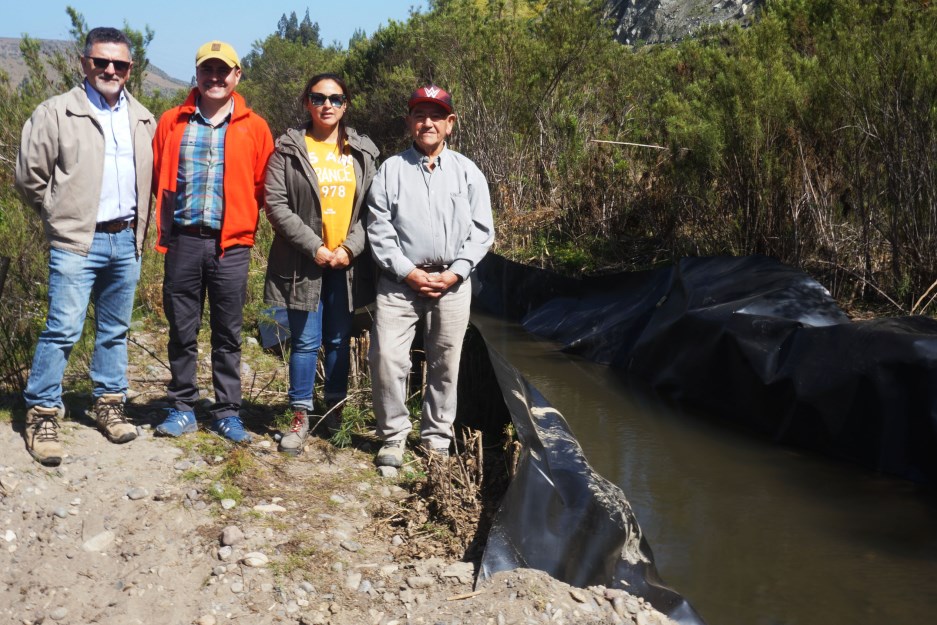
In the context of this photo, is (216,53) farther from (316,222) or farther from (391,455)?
(391,455)

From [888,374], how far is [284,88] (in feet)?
62.5

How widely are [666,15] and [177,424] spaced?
130ft

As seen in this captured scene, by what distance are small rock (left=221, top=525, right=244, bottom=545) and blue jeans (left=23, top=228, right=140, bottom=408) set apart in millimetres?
1080

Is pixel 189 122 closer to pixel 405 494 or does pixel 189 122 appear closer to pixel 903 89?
pixel 405 494

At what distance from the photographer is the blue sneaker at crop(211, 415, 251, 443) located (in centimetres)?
414

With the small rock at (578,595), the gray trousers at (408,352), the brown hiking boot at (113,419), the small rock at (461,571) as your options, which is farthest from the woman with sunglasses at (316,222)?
the small rock at (578,595)

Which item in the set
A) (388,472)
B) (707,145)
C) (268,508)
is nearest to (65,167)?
(268,508)

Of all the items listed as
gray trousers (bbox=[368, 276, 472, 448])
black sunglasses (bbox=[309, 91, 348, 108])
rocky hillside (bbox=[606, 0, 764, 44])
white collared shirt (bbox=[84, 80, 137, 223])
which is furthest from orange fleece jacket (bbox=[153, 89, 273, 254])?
rocky hillside (bbox=[606, 0, 764, 44])

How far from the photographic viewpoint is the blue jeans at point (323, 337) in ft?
13.5

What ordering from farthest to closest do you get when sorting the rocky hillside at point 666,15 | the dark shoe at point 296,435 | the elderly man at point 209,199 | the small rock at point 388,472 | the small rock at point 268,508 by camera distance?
the rocky hillside at point 666,15, the dark shoe at point 296,435, the small rock at point 388,472, the elderly man at point 209,199, the small rock at point 268,508

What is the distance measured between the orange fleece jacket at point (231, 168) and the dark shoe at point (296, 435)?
2.79 ft

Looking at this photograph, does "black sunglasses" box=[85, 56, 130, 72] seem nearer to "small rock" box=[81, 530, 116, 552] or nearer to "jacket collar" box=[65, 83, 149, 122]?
"jacket collar" box=[65, 83, 149, 122]

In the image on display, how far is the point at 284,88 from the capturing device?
21578 millimetres

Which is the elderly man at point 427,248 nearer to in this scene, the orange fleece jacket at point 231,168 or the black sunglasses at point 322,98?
the black sunglasses at point 322,98
